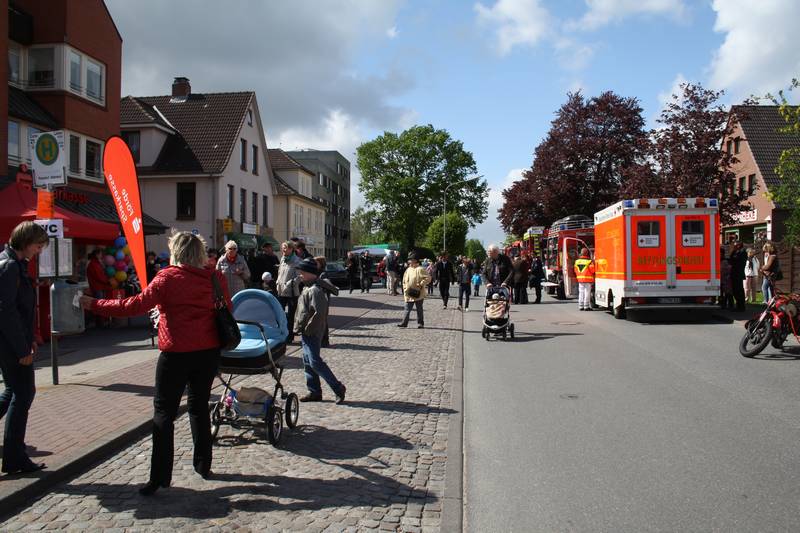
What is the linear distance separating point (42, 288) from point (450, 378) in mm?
7821

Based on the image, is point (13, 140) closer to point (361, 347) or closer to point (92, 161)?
point (92, 161)

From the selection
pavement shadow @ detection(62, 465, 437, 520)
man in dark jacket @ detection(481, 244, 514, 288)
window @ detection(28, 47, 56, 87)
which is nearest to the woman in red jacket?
pavement shadow @ detection(62, 465, 437, 520)

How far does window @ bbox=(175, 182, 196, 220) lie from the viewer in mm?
37844

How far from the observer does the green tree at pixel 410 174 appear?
7062 cm

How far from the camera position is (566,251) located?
25.6 metres

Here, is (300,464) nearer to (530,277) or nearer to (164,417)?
(164,417)

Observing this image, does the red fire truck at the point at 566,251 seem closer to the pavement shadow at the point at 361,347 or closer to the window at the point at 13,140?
the pavement shadow at the point at 361,347

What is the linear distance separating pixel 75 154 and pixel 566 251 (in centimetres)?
1710

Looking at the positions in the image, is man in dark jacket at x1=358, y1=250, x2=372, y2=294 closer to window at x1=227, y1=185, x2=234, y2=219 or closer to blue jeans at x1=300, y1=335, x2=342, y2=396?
window at x1=227, y1=185, x2=234, y2=219

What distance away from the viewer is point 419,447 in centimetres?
607

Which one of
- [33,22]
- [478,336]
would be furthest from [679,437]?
[33,22]

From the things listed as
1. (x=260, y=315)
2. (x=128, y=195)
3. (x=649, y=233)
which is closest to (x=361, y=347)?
(x=128, y=195)

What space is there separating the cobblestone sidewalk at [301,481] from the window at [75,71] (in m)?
18.3

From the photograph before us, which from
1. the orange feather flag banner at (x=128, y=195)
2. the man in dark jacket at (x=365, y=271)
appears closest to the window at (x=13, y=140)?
the orange feather flag banner at (x=128, y=195)
